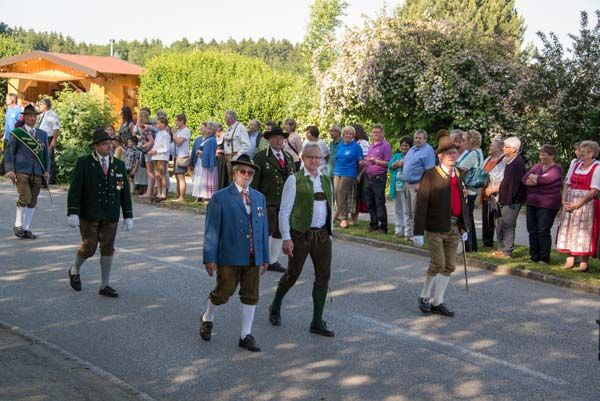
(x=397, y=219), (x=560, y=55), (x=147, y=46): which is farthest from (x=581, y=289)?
(x=147, y=46)

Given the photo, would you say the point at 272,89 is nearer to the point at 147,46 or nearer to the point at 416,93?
the point at 416,93

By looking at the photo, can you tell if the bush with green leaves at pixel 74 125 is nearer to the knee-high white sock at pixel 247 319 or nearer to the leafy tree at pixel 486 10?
the knee-high white sock at pixel 247 319

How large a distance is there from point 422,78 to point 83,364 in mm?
15478

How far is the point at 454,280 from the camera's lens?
11734mm

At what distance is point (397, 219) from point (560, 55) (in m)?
5.11

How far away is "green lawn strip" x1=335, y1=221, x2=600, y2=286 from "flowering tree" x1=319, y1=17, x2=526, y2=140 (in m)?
6.54

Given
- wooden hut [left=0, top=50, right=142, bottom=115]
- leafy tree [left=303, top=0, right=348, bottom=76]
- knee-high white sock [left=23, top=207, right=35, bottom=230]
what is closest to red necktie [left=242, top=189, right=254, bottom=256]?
knee-high white sock [left=23, top=207, right=35, bottom=230]

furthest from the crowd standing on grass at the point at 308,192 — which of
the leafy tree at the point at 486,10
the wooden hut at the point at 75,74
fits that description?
the leafy tree at the point at 486,10

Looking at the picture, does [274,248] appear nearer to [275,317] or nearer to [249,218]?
[275,317]

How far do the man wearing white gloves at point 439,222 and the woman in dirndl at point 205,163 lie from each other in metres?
9.71

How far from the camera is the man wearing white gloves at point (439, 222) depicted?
9680 mm

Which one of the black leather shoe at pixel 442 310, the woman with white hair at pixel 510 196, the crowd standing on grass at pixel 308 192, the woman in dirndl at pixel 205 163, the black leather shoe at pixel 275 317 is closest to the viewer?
the crowd standing on grass at pixel 308 192

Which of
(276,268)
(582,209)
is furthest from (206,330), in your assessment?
(582,209)

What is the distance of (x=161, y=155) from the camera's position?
64.7ft
